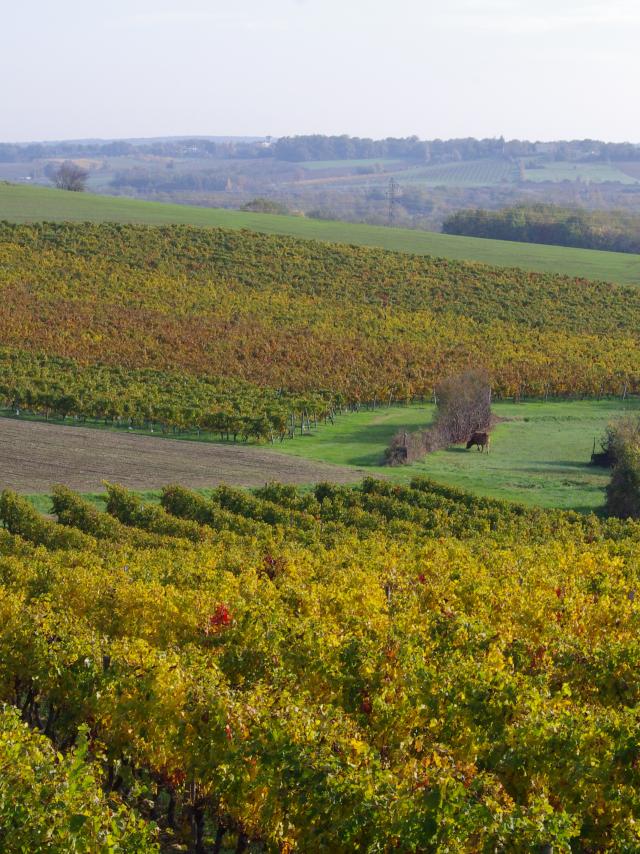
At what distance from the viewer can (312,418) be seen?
200 ft

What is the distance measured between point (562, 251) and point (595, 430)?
73089 mm

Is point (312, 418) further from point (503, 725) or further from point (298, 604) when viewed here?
point (503, 725)

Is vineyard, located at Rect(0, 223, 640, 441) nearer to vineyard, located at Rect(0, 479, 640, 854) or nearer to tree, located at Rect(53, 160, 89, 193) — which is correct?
vineyard, located at Rect(0, 479, 640, 854)

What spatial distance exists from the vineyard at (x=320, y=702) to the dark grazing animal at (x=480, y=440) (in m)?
25.5

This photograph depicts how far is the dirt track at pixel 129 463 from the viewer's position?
46.6 meters

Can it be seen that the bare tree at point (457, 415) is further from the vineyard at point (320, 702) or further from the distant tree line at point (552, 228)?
the distant tree line at point (552, 228)

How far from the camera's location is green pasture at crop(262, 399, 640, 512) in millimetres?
48500

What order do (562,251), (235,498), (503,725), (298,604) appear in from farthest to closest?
(562,251), (235,498), (298,604), (503,725)

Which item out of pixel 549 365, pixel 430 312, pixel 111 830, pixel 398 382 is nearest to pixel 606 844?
pixel 111 830

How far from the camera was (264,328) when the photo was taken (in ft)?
275

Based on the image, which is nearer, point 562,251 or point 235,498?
point 235,498

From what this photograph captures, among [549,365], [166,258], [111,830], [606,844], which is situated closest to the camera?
[111,830]

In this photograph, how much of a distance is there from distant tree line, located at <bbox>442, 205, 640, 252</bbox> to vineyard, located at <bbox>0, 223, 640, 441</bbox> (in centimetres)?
4314

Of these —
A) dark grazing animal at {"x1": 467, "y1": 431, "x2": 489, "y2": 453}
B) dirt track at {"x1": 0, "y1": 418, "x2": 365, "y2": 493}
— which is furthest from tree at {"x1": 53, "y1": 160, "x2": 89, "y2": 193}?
dark grazing animal at {"x1": 467, "y1": 431, "x2": 489, "y2": 453}
